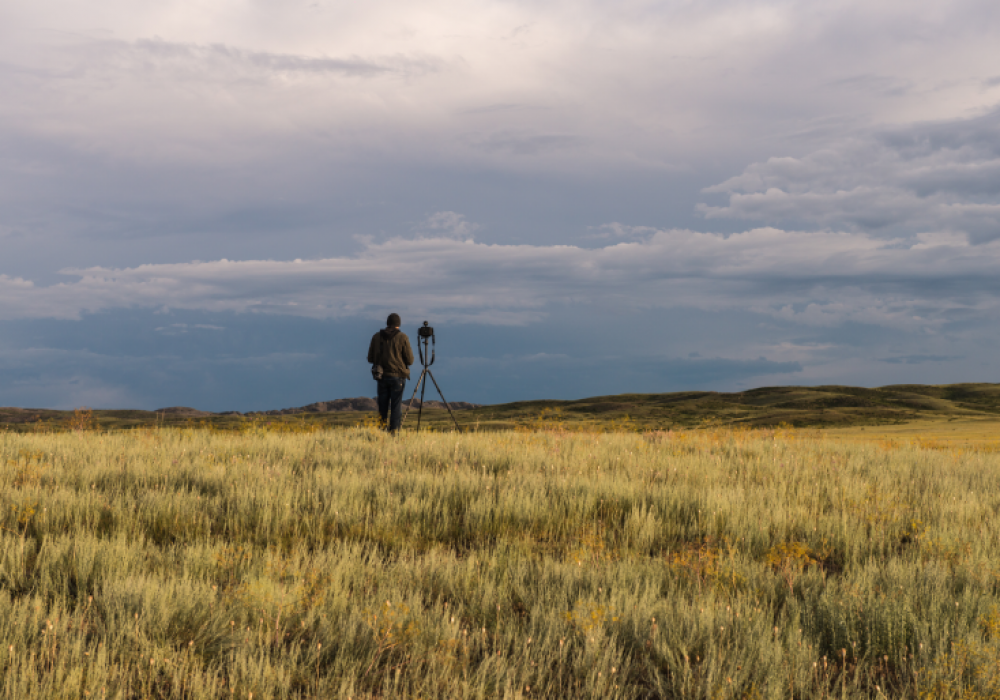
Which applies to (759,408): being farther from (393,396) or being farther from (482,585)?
(482,585)

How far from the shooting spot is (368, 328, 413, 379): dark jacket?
1452cm

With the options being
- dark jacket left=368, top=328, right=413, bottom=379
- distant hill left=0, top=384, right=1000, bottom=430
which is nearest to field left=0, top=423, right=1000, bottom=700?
dark jacket left=368, top=328, right=413, bottom=379

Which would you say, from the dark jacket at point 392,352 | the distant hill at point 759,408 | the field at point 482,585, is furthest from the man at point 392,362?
the distant hill at point 759,408

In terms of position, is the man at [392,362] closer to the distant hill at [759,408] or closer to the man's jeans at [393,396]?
the man's jeans at [393,396]

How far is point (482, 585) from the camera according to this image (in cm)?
458

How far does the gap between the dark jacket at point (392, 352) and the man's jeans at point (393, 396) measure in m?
0.18

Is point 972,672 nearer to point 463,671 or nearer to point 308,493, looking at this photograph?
point 463,671

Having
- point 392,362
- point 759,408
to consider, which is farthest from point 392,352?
point 759,408

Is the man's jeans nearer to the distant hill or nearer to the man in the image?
the man

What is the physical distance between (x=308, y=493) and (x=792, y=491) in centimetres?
644

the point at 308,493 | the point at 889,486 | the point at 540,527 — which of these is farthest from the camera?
the point at 889,486

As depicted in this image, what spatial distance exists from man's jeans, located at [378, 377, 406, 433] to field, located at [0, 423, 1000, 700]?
579cm

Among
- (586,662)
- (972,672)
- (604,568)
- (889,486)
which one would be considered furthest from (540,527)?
(889,486)

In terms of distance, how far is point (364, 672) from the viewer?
3510 mm
